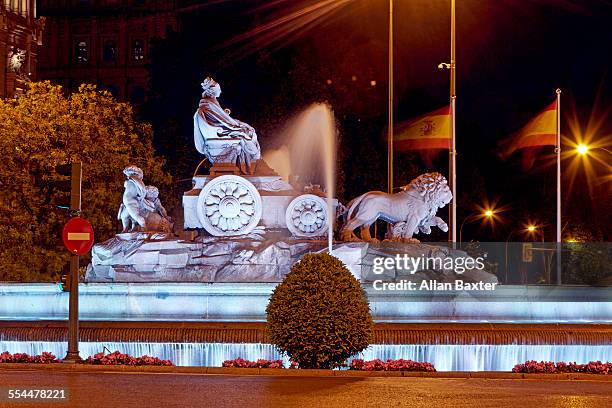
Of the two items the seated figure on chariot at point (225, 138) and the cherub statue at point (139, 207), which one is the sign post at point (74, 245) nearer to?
the cherub statue at point (139, 207)

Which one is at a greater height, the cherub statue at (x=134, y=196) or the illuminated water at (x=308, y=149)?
the illuminated water at (x=308, y=149)

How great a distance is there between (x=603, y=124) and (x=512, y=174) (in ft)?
30.4

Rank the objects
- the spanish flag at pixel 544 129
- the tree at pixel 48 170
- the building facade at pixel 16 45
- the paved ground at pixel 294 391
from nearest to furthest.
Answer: the paved ground at pixel 294 391 → the spanish flag at pixel 544 129 → the tree at pixel 48 170 → the building facade at pixel 16 45

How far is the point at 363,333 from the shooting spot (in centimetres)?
2022

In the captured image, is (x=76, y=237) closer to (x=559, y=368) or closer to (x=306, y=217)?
(x=559, y=368)

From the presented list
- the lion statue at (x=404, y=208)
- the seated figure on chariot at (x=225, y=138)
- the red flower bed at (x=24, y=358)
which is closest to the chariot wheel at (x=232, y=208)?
the seated figure on chariot at (x=225, y=138)

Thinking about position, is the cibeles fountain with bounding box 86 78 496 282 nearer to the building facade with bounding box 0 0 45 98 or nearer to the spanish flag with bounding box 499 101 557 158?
the spanish flag with bounding box 499 101 557 158

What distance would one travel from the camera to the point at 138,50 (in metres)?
103

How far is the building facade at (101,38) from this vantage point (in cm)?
10244

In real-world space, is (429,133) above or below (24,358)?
above

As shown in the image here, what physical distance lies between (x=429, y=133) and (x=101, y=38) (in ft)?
231

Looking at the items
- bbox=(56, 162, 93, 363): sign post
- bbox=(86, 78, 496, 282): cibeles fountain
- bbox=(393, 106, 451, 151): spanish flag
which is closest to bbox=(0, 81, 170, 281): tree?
bbox=(393, 106, 451, 151): spanish flag

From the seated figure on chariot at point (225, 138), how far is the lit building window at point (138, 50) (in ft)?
244

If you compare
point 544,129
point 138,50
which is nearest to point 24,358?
point 544,129
